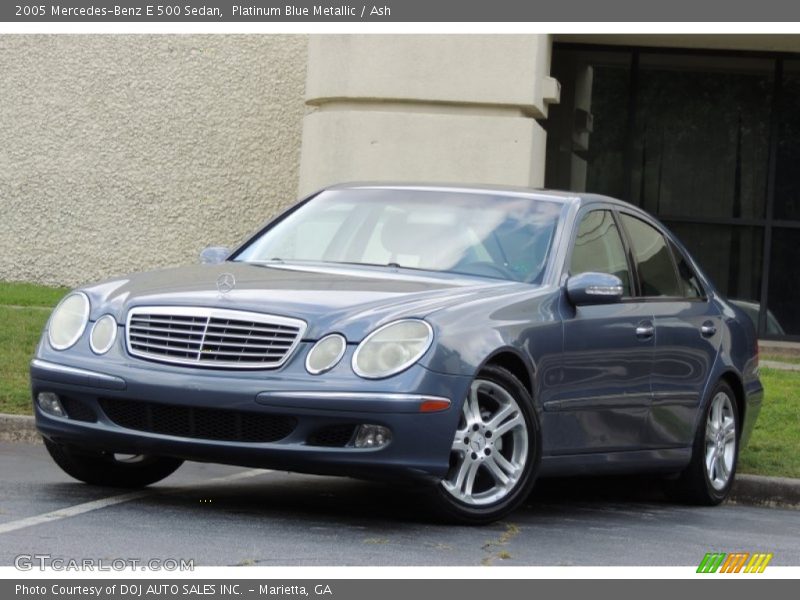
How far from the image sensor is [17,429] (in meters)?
10.3

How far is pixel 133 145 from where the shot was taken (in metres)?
18.6

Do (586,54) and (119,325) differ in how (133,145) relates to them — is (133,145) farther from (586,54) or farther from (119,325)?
(119,325)

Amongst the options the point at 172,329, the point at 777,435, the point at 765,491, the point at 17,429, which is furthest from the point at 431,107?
the point at 172,329

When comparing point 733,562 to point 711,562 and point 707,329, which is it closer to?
point 711,562

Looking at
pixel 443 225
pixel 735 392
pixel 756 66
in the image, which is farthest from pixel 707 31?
pixel 443 225

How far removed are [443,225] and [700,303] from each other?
177 cm

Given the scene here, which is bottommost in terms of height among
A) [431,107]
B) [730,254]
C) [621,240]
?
[730,254]

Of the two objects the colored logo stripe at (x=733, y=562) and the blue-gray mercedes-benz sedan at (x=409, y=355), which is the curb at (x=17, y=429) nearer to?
the blue-gray mercedes-benz sedan at (x=409, y=355)

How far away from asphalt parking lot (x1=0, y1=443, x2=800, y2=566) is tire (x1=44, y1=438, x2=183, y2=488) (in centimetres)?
7

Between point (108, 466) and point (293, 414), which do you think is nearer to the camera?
point (293, 414)

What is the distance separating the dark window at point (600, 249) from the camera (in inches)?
325

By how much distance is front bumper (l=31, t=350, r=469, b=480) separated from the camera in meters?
6.71

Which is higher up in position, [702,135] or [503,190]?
[702,135]

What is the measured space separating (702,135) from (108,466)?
12486 millimetres
